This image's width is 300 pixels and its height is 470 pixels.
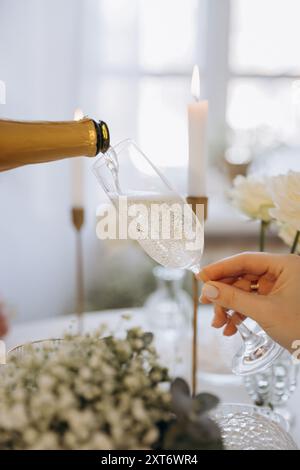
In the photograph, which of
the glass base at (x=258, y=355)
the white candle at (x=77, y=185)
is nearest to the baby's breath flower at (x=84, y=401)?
the glass base at (x=258, y=355)

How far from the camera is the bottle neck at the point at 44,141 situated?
2.20ft

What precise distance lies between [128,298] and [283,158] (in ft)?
3.11

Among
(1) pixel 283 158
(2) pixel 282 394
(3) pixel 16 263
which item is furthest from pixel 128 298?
(2) pixel 282 394

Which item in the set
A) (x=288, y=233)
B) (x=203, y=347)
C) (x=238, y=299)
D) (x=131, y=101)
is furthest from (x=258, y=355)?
(x=131, y=101)

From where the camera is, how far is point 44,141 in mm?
682

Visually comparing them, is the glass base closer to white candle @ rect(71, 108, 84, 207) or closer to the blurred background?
Result: white candle @ rect(71, 108, 84, 207)

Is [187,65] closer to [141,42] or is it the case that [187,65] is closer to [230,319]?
[141,42]

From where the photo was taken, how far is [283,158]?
2.68 meters

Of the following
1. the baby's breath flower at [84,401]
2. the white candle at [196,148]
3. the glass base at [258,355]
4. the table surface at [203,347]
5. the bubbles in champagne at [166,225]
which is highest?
the white candle at [196,148]

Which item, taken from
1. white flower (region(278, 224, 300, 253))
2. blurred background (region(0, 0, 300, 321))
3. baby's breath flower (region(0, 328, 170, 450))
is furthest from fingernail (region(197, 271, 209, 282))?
blurred background (region(0, 0, 300, 321))

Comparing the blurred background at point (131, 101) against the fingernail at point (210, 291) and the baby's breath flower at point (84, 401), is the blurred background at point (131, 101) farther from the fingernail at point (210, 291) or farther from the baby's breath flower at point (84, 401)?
the baby's breath flower at point (84, 401)

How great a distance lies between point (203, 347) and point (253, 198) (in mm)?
407

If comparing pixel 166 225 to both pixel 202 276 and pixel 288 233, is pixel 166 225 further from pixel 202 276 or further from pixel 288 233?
pixel 288 233

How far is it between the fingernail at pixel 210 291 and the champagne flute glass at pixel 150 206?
0.13ft
